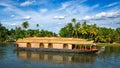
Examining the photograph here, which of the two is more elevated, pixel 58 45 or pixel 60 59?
pixel 58 45

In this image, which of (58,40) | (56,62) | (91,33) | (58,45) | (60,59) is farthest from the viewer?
(91,33)

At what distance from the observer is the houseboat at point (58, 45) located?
4791 centimetres

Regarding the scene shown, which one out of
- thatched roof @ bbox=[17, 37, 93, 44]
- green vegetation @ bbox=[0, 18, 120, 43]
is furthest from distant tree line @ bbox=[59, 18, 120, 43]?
thatched roof @ bbox=[17, 37, 93, 44]

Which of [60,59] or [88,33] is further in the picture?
[88,33]

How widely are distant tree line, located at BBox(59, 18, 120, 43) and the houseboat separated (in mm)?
47760

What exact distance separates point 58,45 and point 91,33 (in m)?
51.0

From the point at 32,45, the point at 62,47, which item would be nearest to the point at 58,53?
the point at 62,47

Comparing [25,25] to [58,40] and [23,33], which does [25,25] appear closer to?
[23,33]

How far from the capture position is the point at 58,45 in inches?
1993

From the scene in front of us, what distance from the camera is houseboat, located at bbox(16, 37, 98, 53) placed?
157ft

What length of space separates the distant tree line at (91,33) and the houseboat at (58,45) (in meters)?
47.8

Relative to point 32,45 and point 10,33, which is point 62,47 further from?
point 10,33

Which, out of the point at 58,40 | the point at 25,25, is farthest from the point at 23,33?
the point at 58,40

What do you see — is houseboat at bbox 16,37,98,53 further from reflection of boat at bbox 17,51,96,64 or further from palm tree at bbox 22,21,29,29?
palm tree at bbox 22,21,29,29
